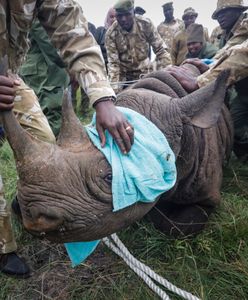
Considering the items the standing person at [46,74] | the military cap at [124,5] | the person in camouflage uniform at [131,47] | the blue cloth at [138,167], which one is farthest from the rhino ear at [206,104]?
the military cap at [124,5]

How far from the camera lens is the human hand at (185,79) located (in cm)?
370

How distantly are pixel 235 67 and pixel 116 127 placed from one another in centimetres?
183

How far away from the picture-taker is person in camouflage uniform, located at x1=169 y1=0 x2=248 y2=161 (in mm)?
3748

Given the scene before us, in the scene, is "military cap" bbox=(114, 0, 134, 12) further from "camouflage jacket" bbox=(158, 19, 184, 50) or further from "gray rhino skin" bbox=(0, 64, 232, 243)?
"gray rhino skin" bbox=(0, 64, 232, 243)

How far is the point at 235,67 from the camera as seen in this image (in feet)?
12.6

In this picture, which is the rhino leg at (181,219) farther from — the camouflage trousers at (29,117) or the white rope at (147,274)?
the camouflage trousers at (29,117)

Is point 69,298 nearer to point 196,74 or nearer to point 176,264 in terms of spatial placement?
point 176,264

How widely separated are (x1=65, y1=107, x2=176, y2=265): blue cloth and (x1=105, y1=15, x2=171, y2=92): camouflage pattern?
24.4ft

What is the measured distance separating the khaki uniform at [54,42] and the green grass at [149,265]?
1.14 feet

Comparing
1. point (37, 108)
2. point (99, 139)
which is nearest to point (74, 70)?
point (37, 108)

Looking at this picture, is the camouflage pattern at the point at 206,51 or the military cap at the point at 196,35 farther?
the military cap at the point at 196,35

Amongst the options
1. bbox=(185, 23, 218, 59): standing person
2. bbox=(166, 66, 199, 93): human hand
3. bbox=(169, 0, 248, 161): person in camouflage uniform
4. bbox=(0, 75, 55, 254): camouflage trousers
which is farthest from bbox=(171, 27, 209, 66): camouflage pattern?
bbox=(0, 75, 55, 254): camouflage trousers

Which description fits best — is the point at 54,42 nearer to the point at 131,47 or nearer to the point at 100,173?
the point at 100,173

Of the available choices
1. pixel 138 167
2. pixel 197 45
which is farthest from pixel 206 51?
pixel 138 167
